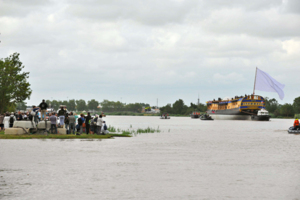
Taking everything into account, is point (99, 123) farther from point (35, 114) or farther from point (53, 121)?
point (35, 114)

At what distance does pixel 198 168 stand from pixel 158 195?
6.77 metres

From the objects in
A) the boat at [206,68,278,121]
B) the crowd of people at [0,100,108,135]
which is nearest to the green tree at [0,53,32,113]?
the crowd of people at [0,100,108,135]

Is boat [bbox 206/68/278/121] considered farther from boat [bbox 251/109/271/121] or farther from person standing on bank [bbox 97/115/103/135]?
person standing on bank [bbox 97/115/103/135]

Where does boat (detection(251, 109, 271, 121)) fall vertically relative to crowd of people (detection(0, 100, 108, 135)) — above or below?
above

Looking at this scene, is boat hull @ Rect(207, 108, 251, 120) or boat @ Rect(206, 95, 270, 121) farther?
boat hull @ Rect(207, 108, 251, 120)

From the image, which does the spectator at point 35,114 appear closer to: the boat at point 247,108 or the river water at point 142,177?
the river water at point 142,177

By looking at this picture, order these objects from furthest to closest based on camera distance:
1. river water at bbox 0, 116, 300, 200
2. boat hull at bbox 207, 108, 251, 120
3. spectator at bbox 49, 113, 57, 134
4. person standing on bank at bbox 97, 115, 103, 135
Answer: boat hull at bbox 207, 108, 251, 120, person standing on bank at bbox 97, 115, 103, 135, spectator at bbox 49, 113, 57, 134, river water at bbox 0, 116, 300, 200

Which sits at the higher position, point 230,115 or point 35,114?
point 230,115

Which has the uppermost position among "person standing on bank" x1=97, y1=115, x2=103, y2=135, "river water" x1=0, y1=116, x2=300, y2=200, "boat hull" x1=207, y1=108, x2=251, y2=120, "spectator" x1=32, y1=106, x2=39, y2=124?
"boat hull" x1=207, y1=108, x2=251, y2=120

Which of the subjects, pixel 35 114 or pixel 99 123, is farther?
pixel 99 123

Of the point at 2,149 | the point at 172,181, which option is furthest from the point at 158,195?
the point at 2,149

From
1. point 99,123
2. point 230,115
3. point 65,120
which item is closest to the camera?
point 65,120

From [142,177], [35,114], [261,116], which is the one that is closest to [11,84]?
[35,114]

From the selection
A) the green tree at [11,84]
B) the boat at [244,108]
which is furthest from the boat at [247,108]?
the green tree at [11,84]
